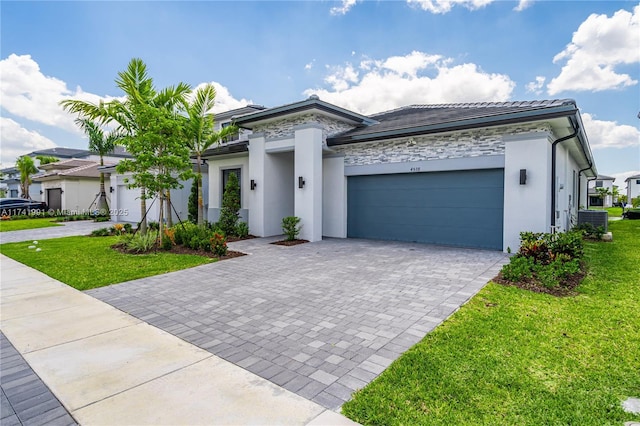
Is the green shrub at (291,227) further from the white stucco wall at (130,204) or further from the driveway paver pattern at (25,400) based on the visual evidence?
the white stucco wall at (130,204)

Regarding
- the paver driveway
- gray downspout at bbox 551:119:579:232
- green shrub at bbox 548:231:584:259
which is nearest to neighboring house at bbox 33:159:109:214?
the paver driveway

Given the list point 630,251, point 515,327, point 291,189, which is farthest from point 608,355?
point 291,189

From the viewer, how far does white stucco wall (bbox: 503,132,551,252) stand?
8586 millimetres

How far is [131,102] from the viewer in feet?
37.2

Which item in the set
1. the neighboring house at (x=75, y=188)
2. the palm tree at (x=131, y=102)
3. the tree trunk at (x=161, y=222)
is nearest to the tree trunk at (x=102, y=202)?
the neighboring house at (x=75, y=188)

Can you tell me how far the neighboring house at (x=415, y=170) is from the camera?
882 cm

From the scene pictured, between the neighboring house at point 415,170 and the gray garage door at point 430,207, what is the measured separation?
30mm

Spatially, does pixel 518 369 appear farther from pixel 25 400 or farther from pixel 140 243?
pixel 140 243

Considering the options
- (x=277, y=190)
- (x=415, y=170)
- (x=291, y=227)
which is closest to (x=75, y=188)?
(x=277, y=190)

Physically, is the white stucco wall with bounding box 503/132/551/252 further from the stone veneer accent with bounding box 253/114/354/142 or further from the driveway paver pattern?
the driveway paver pattern

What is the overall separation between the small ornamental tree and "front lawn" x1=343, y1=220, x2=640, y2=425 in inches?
388

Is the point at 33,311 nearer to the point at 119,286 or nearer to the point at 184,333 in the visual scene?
the point at 119,286

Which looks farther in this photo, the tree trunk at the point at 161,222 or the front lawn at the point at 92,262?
the tree trunk at the point at 161,222

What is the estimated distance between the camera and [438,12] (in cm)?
1177
